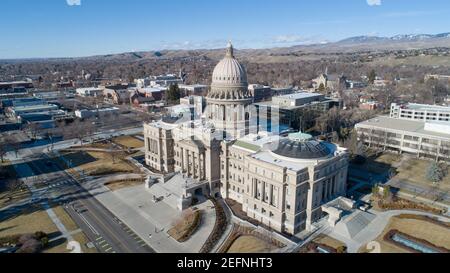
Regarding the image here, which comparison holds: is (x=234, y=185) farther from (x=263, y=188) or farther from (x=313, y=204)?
(x=313, y=204)

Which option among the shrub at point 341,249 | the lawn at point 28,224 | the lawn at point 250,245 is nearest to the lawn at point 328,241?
the shrub at point 341,249

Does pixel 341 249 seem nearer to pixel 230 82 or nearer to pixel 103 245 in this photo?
pixel 103 245

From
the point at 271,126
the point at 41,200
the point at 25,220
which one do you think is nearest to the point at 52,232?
the point at 25,220

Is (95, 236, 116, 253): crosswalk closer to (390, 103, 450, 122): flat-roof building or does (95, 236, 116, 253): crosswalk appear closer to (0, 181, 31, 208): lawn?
(0, 181, 31, 208): lawn

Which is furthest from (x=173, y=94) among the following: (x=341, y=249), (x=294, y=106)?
(x=341, y=249)

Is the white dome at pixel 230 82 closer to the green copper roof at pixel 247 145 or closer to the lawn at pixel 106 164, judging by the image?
the green copper roof at pixel 247 145

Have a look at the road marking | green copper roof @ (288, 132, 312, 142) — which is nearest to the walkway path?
green copper roof @ (288, 132, 312, 142)
